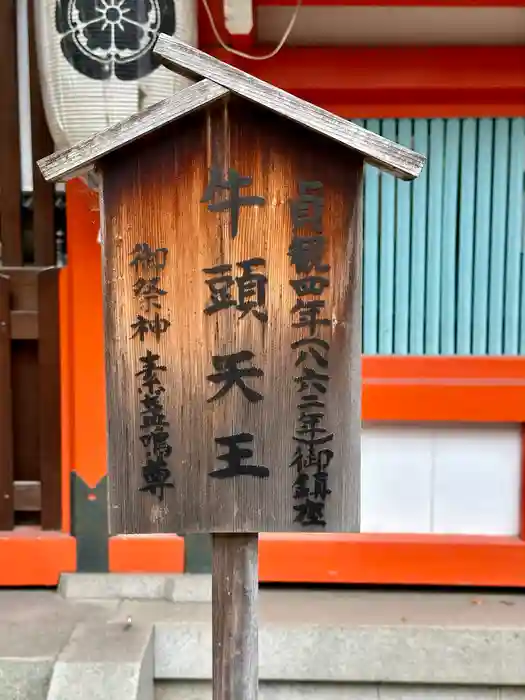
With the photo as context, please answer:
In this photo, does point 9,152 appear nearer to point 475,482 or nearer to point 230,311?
point 230,311

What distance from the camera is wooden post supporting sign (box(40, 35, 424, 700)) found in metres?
1.89

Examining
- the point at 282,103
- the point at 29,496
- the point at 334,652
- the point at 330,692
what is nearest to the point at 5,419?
Answer: the point at 29,496

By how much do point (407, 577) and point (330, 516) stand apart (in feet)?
6.82

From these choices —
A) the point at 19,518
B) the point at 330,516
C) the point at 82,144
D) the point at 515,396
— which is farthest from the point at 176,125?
the point at 19,518

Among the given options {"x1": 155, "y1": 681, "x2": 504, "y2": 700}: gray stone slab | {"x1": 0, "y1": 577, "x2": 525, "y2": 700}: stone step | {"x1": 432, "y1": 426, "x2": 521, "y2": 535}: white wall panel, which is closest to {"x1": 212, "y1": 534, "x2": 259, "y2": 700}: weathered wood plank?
{"x1": 0, "y1": 577, "x2": 525, "y2": 700}: stone step

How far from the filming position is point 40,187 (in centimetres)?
373

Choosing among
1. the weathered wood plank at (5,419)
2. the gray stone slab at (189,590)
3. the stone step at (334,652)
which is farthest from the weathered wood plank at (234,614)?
the weathered wood plank at (5,419)

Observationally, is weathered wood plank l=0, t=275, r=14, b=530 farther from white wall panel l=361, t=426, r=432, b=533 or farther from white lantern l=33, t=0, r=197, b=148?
white wall panel l=361, t=426, r=432, b=533

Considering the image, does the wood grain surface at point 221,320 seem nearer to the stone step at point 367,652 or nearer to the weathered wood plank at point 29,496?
the stone step at point 367,652

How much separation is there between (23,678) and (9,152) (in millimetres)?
2881

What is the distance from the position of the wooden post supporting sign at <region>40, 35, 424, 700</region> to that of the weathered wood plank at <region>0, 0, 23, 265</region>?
205cm

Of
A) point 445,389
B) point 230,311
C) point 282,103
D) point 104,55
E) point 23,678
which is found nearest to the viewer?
point 282,103

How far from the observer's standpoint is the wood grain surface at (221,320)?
1.90 m

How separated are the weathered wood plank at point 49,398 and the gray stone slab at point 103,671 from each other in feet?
2.95
